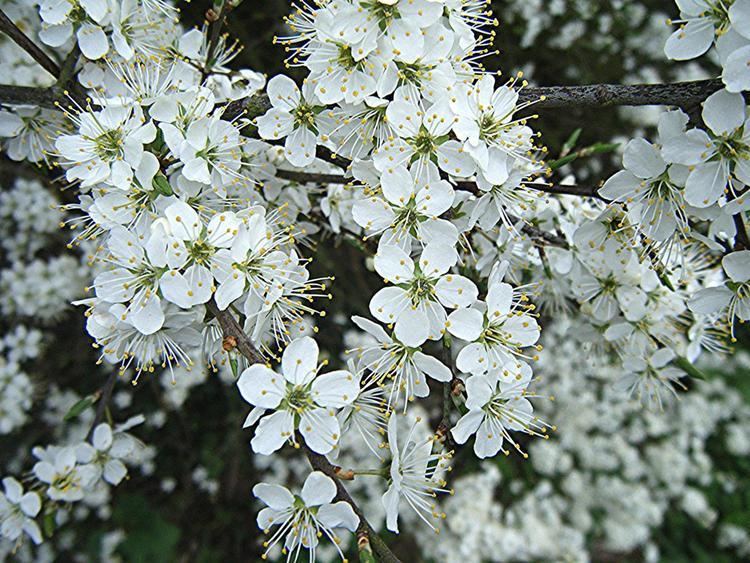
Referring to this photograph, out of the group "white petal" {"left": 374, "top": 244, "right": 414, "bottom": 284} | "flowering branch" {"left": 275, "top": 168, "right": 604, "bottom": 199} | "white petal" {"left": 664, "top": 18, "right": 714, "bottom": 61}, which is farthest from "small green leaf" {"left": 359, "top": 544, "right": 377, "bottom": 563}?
"white petal" {"left": 664, "top": 18, "right": 714, "bottom": 61}

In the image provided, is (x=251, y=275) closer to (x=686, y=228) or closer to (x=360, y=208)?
(x=360, y=208)

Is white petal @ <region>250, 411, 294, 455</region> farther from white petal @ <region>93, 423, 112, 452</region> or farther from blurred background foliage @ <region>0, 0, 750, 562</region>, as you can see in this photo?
blurred background foliage @ <region>0, 0, 750, 562</region>

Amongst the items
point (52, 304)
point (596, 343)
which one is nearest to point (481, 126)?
point (596, 343)

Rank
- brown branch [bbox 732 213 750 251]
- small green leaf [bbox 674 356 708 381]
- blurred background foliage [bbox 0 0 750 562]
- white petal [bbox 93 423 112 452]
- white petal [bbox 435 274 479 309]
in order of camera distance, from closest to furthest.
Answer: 1. white petal [bbox 435 274 479 309]
2. brown branch [bbox 732 213 750 251]
3. small green leaf [bbox 674 356 708 381]
4. white petal [bbox 93 423 112 452]
5. blurred background foliage [bbox 0 0 750 562]

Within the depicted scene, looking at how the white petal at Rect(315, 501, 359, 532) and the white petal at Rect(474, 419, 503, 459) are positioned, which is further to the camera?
the white petal at Rect(474, 419, 503, 459)

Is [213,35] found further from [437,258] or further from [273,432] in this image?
[273,432]

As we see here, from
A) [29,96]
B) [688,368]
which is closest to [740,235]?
[688,368]
